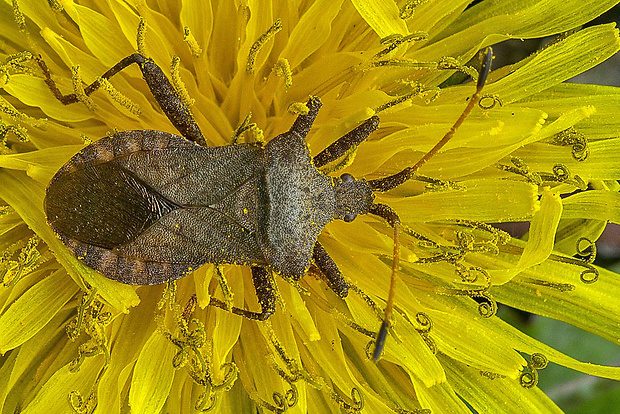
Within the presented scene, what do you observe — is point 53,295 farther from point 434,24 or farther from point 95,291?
point 434,24

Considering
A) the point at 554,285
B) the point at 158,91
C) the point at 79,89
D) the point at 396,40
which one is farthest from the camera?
the point at 554,285

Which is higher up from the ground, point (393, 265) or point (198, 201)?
point (198, 201)

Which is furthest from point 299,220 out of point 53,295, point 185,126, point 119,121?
point 53,295

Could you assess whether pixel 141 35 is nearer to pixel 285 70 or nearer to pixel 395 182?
pixel 285 70

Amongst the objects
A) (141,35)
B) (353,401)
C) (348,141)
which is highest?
(141,35)

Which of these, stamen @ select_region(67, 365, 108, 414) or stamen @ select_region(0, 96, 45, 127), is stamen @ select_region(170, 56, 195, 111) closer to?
stamen @ select_region(0, 96, 45, 127)

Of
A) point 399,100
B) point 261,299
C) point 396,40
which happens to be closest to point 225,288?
point 261,299

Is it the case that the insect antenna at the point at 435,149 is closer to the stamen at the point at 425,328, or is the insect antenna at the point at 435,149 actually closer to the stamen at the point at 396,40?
the stamen at the point at 396,40
